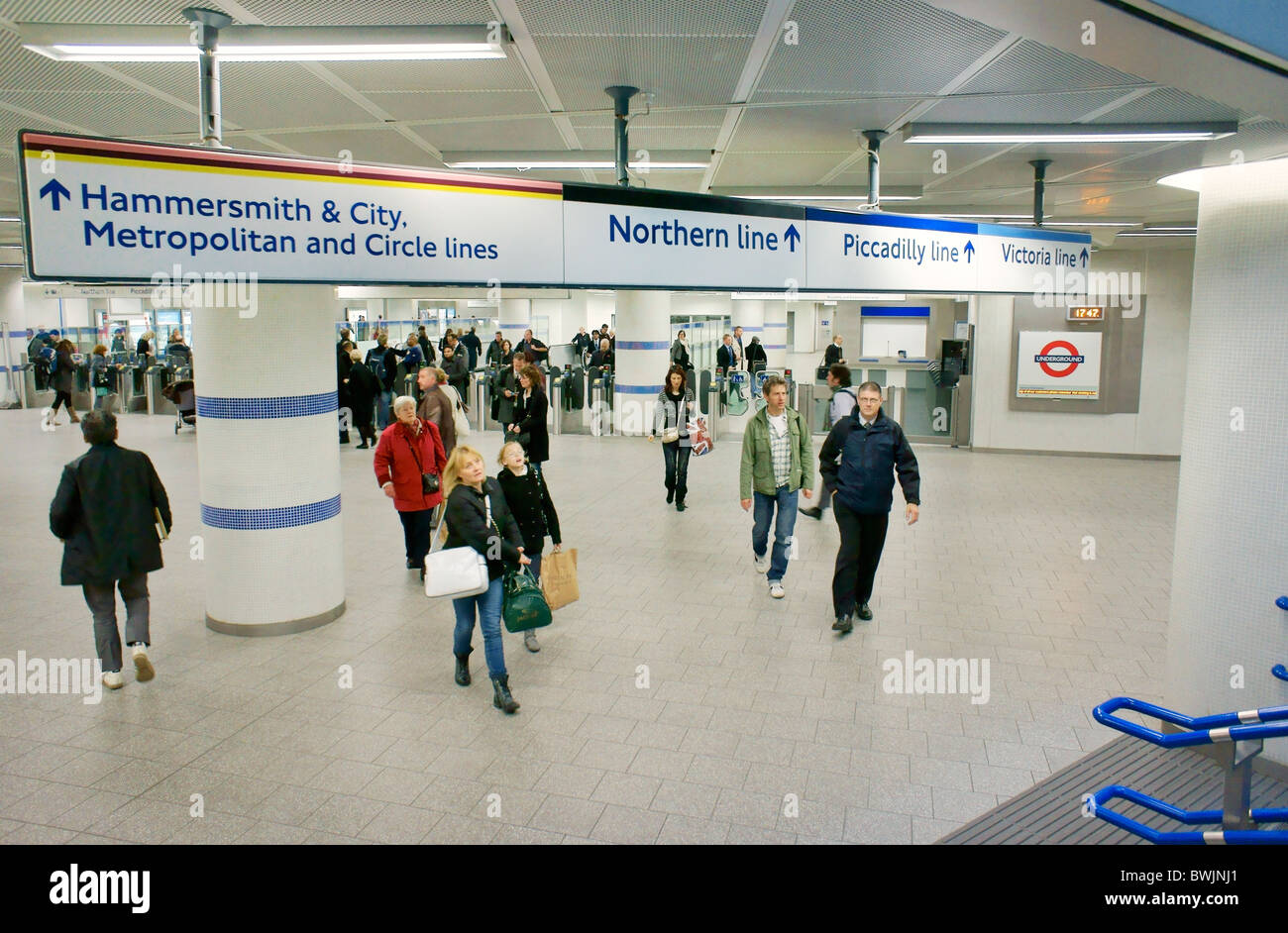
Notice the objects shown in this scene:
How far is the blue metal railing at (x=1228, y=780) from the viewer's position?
3.17m

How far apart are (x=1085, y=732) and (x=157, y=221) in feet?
16.9

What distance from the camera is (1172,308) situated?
1423 cm

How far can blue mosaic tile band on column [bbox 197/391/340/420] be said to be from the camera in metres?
6.29

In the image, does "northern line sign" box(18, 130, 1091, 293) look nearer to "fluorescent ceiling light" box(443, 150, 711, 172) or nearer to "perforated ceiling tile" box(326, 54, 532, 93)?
"perforated ceiling tile" box(326, 54, 532, 93)

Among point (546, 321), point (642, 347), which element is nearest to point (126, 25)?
point (642, 347)

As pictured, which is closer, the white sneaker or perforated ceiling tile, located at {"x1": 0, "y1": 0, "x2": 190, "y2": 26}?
perforated ceiling tile, located at {"x1": 0, "y1": 0, "x2": 190, "y2": 26}

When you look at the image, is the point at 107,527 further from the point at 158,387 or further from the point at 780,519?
the point at 158,387

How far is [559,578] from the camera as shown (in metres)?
6.07

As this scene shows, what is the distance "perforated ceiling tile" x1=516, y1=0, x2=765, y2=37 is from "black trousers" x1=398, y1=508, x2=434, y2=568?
4.41m

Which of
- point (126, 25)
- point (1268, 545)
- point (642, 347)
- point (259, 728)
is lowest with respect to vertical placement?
point (259, 728)

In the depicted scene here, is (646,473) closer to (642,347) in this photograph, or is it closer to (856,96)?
(642,347)

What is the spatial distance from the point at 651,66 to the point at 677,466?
6194 mm

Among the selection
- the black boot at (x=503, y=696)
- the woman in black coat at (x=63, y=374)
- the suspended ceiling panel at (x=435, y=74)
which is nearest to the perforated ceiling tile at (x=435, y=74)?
the suspended ceiling panel at (x=435, y=74)

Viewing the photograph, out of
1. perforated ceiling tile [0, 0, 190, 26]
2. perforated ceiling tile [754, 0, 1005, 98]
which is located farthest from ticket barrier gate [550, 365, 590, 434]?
perforated ceiling tile [0, 0, 190, 26]
